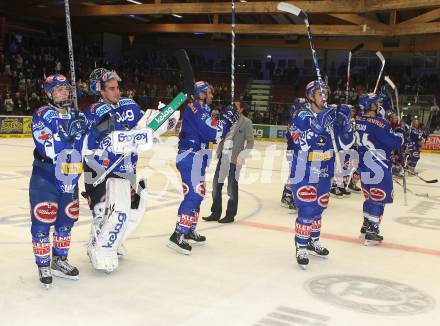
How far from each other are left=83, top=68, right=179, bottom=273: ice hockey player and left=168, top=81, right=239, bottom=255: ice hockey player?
1.83 feet

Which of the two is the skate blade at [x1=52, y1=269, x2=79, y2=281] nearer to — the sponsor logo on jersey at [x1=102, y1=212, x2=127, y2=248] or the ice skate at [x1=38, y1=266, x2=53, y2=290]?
the ice skate at [x1=38, y1=266, x2=53, y2=290]

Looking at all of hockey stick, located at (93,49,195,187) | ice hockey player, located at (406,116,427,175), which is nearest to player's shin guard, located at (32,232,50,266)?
hockey stick, located at (93,49,195,187)

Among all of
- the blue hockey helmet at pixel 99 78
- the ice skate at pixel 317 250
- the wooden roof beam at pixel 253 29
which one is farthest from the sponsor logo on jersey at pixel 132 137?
the wooden roof beam at pixel 253 29

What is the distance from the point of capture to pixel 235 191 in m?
6.37

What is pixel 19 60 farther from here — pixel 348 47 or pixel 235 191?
pixel 235 191

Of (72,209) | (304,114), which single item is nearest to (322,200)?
(304,114)

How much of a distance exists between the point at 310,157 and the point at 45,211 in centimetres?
226

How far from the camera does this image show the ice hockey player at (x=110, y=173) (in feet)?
13.1

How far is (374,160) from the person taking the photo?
5602mm

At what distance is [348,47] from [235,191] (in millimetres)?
20998

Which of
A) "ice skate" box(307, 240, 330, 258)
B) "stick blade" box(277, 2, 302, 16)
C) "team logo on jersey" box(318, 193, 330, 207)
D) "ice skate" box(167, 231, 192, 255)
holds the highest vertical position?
"stick blade" box(277, 2, 302, 16)

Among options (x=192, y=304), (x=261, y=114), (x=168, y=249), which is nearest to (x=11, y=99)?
(x=261, y=114)

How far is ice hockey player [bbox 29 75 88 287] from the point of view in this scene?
3678 mm

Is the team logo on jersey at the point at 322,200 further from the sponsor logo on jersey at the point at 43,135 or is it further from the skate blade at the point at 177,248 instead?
the sponsor logo on jersey at the point at 43,135
